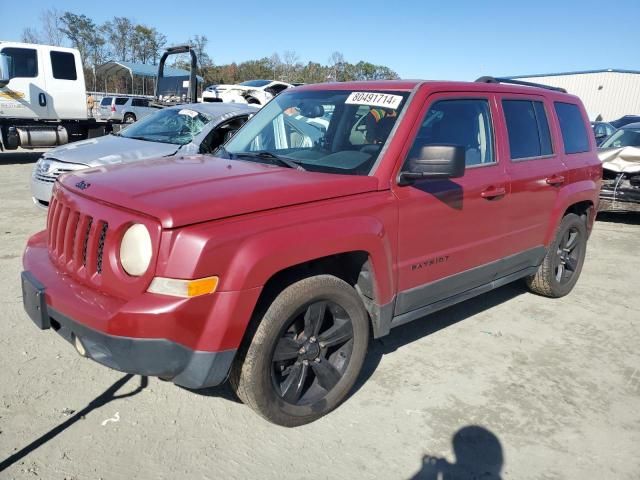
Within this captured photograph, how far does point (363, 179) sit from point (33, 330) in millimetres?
2749

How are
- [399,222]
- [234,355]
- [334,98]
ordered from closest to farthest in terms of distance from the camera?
[234,355], [399,222], [334,98]

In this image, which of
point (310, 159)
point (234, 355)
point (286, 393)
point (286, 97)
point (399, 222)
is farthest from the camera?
point (286, 97)

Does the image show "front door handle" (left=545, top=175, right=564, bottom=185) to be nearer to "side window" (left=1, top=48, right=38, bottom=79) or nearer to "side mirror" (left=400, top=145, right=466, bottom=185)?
"side mirror" (left=400, top=145, right=466, bottom=185)

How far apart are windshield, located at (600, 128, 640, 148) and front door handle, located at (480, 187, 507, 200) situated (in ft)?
22.6

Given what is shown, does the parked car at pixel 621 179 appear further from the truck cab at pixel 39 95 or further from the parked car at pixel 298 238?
the truck cab at pixel 39 95

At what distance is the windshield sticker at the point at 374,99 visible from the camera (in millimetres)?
3307

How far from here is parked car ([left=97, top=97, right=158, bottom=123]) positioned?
26609 millimetres

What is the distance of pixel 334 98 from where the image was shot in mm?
3717

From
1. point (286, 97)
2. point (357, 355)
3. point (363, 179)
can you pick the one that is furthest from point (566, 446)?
point (286, 97)

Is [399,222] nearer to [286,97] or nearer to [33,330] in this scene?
[286,97]

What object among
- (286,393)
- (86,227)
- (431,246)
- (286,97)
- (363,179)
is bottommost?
(286,393)

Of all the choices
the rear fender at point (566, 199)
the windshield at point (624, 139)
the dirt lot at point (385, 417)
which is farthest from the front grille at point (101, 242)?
the windshield at point (624, 139)

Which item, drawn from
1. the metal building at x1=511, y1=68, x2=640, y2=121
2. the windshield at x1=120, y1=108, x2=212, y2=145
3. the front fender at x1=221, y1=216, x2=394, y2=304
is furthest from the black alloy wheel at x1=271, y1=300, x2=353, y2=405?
the metal building at x1=511, y1=68, x2=640, y2=121

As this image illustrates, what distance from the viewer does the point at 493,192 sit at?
3666 millimetres
